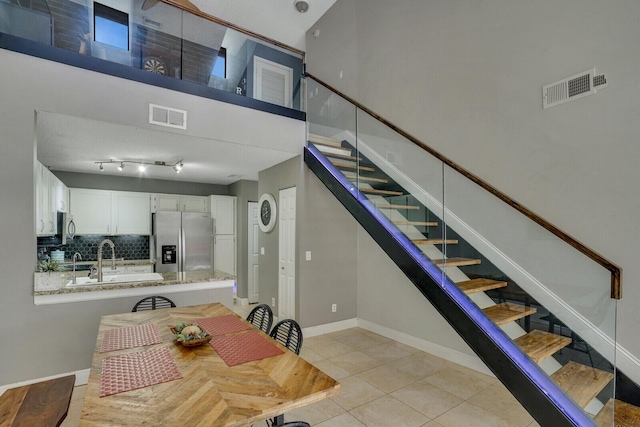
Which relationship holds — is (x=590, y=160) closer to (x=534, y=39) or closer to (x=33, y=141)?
(x=534, y=39)

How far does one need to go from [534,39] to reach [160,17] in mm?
3895

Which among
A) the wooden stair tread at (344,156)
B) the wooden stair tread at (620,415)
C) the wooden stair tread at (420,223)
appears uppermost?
the wooden stair tread at (344,156)

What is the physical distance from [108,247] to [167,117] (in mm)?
3668

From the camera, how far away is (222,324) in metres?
2.43

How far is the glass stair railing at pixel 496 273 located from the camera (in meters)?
1.90

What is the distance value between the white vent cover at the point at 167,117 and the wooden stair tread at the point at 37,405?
2.41m

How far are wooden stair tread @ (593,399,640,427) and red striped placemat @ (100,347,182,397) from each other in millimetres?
2368

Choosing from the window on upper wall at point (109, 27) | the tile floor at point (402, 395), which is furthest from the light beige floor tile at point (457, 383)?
the window on upper wall at point (109, 27)

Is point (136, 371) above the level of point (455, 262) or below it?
below

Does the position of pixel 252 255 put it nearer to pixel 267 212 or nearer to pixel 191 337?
pixel 267 212

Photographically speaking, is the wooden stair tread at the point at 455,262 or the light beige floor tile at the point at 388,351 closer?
the wooden stair tread at the point at 455,262

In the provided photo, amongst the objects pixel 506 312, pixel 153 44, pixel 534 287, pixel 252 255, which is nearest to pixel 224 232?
pixel 252 255

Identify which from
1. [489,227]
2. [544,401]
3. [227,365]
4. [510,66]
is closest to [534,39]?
[510,66]

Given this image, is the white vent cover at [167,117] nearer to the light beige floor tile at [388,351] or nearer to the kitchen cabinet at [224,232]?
the kitchen cabinet at [224,232]
